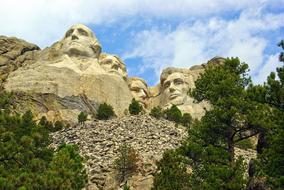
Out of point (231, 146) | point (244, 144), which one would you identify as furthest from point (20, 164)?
point (244, 144)

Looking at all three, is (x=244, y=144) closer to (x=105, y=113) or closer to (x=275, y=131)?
(x=105, y=113)

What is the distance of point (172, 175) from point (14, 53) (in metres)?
65.2

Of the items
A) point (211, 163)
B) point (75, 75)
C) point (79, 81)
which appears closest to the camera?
point (211, 163)

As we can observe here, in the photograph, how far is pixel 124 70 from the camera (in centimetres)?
10962

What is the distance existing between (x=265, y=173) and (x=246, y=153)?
38.4 meters

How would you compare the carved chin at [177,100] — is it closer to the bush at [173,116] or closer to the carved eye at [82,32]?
the carved eye at [82,32]

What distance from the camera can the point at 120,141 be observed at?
6469cm

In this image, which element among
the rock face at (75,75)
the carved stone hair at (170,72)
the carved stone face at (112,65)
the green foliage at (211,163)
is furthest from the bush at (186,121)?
the green foliage at (211,163)

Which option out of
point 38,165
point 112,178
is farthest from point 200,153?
point 112,178

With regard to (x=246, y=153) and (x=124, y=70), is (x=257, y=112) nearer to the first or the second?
(x=246, y=153)

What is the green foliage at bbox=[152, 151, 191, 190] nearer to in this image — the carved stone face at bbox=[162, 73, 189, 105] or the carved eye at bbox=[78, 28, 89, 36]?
the carved stone face at bbox=[162, 73, 189, 105]

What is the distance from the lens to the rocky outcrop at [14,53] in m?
101

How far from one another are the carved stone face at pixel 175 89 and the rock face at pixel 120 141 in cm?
2618

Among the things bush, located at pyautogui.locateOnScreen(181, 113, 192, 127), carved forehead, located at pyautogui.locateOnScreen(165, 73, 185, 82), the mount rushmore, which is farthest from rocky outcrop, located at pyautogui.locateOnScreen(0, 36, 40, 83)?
bush, located at pyautogui.locateOnScreen(181, 113, 192, 127)
